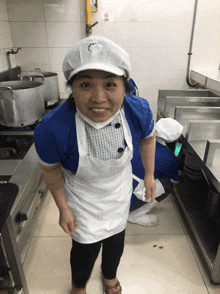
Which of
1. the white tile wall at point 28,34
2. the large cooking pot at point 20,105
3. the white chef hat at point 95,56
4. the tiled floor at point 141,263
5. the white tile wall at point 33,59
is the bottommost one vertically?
the tiled floor at point 141,263

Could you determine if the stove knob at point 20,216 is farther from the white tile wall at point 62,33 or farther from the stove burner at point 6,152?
the white tile wall at point 62,33

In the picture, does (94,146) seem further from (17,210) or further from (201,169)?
(201,169)

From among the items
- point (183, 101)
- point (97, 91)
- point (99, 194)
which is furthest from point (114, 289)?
point (183, 101)

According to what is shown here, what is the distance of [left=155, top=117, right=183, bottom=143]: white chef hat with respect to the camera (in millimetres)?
1110

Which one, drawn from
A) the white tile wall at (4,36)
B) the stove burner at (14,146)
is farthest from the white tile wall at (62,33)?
the stove burner at (14,146)

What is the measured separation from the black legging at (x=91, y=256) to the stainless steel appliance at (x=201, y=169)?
1.37 feet

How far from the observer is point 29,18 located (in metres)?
1.65

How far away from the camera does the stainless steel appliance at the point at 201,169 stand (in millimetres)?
861

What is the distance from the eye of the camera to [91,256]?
78cm

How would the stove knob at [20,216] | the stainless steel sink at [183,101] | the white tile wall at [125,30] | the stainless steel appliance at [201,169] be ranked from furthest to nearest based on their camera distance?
the white tile wall at [125,30], the stainless steel sink at [183,101], the stainless steel appliance at [201,169], the stove knob at [20,216]

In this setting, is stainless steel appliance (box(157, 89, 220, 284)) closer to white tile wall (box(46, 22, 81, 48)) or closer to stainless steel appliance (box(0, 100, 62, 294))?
stainless steel appliance (box(0, 100, 62, 294))

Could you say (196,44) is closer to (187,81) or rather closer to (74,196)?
(187,81)

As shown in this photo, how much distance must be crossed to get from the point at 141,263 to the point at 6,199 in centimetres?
78

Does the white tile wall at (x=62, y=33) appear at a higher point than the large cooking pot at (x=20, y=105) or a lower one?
higher
